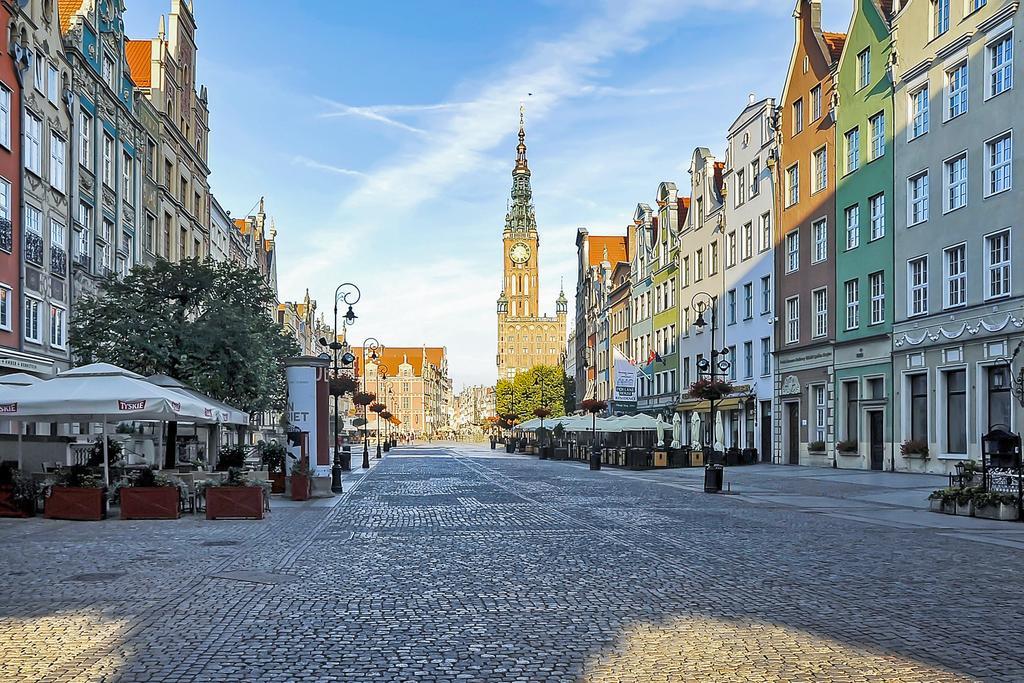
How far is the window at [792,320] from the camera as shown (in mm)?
45844

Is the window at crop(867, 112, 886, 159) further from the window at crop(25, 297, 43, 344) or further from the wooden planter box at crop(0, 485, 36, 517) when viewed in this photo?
the wooden planter box at crop(0, 485, 36, 517)

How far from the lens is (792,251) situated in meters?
46.7

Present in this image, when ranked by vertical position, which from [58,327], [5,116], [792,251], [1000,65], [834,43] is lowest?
[58,327]

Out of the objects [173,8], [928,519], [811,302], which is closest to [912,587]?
[928,519]

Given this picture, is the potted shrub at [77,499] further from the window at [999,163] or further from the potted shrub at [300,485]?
the window at [999,163]

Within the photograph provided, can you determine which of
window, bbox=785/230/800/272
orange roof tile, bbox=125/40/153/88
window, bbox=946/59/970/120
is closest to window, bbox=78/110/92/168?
orange roof tile, bbox=125/40/153/88

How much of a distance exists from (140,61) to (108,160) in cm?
1250

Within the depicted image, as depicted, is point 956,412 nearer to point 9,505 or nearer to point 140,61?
point 9,505

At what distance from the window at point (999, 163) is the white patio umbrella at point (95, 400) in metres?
23.8

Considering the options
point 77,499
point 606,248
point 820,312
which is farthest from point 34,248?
point 606,248

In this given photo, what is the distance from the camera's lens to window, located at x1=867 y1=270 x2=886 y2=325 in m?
38.2

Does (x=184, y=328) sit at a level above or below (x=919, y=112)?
below

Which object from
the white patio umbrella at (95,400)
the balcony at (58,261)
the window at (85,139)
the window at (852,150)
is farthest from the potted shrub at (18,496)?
the window at (852,150)

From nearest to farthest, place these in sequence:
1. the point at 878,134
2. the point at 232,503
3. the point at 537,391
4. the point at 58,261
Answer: the point at 232,503 → the point at 58,261 → the point at 878,134 → the point at 537,391
